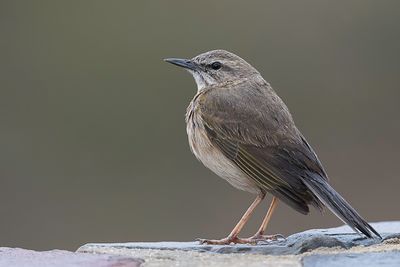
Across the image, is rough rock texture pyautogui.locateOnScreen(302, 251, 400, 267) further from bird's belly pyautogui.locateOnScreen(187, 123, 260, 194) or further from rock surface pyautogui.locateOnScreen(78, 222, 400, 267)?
bird's belly pyautogui.locateOnScreen(187, 123, 260, 194)

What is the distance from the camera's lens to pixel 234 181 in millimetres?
8344

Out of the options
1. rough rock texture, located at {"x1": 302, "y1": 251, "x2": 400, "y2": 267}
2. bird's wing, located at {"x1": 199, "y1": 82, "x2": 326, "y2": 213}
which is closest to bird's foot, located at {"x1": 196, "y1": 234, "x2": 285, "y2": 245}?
bird's wing, located at {"x1": 199, "y1": 82, "x2": 326, "y2": 213}

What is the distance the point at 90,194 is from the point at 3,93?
2.80 meters

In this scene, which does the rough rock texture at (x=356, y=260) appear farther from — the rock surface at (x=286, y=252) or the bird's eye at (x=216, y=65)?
the bird's eye at (x=216, y=65)

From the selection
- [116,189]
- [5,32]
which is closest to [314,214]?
[116,189]

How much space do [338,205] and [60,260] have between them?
1.86m

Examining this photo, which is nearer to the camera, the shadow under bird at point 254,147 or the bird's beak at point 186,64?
the shadow under bird at point 254,147

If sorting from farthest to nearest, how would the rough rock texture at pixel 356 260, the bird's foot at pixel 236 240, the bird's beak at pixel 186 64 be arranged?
1. the bird's beak at pixel 186 64
2. the bird's foot at pixel 236 240
3. the rough rock texture at pixel 356 260

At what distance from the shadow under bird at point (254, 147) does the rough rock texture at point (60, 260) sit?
1.16 metres

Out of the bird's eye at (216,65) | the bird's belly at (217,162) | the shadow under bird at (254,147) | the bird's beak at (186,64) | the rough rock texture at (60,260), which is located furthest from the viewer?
the bird's beak at (186,64)

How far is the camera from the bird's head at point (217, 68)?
921cm

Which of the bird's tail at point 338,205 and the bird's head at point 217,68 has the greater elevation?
the bird's head at point 217,68

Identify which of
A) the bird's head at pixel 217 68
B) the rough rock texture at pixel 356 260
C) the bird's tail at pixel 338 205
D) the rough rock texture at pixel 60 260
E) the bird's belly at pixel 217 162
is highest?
the bird's head at pixel 217 68

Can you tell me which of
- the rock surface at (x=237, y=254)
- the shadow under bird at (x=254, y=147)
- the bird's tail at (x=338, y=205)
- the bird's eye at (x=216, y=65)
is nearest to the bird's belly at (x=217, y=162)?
the shadow under bird at (x=254, y=147)
